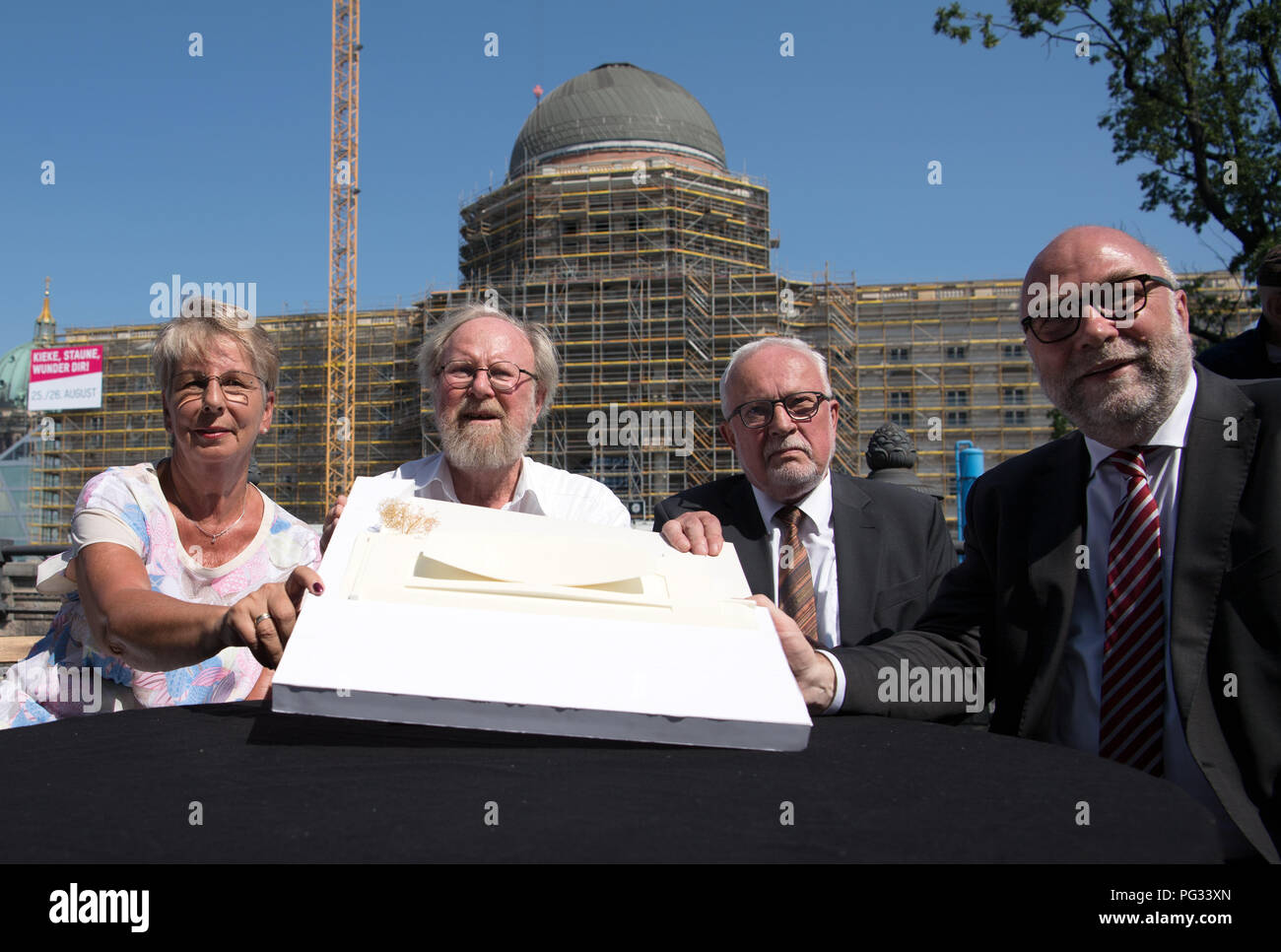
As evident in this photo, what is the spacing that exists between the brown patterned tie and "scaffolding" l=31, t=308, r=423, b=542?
3311 cm

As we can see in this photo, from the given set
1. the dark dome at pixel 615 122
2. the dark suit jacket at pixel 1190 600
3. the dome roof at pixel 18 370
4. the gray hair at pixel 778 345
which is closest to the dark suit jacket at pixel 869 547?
the gray hair at pixel 778 345

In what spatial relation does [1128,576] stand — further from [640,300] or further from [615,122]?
[615,122]

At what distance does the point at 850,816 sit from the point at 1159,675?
40.2 inches

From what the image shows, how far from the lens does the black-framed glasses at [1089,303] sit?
1646mm

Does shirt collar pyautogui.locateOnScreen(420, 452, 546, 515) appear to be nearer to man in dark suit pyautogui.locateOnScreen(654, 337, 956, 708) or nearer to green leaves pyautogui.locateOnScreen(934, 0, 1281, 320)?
man in dark suit pyautogui.locateOnScreen(654, 337, 956, 708)

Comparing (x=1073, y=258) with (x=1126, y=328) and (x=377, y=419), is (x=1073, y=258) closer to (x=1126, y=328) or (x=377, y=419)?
(x=1126, y=328)

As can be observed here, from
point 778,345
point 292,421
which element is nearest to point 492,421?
point 778,345

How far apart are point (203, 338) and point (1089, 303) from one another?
6.13ft

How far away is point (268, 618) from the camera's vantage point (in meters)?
1.28

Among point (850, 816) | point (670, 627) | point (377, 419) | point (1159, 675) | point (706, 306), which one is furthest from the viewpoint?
point (377, 419)

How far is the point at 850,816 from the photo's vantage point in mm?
829

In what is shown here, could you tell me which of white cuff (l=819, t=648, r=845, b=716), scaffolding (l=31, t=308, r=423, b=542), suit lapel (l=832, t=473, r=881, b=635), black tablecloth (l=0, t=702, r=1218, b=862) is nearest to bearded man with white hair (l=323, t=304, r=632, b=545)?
suit lapel (l=832, t=473, r=881, b=635)

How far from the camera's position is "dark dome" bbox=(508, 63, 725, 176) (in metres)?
39.0
